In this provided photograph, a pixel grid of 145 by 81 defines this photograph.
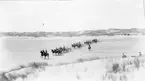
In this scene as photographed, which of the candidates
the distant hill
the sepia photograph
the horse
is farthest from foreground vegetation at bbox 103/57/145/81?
the horse

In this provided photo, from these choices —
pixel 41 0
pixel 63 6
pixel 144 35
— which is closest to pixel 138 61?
pixel 144 35

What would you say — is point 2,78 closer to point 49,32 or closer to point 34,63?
point 34,63

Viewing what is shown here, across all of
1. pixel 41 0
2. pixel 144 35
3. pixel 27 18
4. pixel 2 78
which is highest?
pixel 41 0

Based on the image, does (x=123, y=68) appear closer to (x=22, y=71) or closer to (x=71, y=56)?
(x=71, y=56)

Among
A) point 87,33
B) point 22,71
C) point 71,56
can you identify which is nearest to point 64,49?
point 71,56

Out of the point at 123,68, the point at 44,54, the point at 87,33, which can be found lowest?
the point at 123,68

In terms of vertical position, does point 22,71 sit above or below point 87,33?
below

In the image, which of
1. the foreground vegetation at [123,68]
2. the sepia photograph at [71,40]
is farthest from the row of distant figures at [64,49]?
the foreground vegetation at [123,68]

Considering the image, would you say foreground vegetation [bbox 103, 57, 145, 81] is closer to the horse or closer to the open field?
the open field
